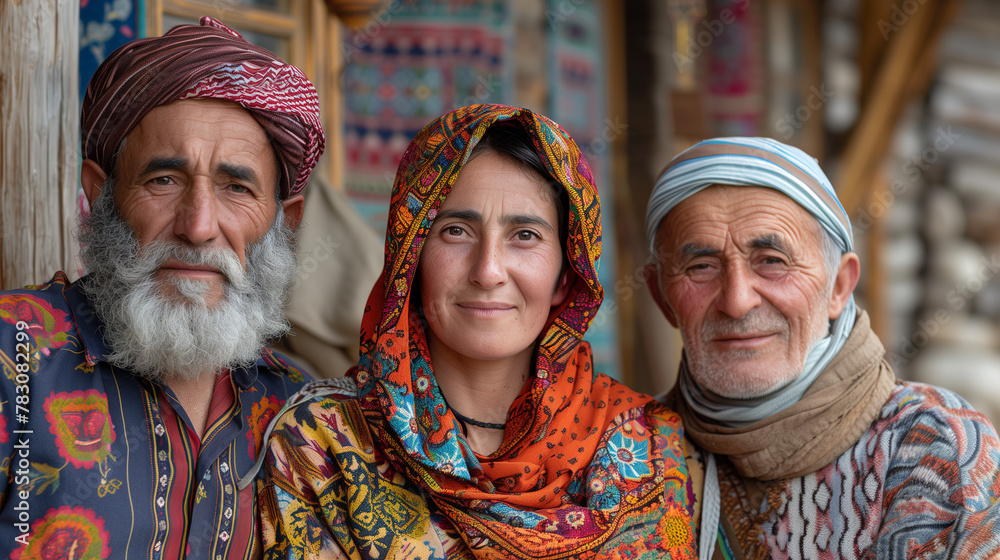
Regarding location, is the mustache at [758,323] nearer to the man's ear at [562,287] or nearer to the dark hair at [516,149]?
the man's ear at [562,287]

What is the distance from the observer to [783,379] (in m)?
2.35

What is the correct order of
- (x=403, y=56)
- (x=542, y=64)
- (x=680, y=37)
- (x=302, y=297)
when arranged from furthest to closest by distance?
(x=680, y=37), (x=542, y=64), (x=403, y=56), (x=302, y=297)

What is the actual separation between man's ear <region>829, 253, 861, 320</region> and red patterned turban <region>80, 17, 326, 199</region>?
163 cm

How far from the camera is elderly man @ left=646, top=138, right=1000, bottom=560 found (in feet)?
7.38

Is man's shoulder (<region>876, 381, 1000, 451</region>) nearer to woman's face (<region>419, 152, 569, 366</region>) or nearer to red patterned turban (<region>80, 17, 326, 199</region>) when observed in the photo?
woman's face (<region>419, 152, 569, 366</region>)

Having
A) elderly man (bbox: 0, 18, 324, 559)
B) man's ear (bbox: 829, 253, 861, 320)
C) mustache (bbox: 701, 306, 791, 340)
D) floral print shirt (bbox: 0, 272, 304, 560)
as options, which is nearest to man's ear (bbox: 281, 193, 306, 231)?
elderly man (bbox: 0, 18, 324, 559)

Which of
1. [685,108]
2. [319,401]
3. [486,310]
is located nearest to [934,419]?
[486,310]

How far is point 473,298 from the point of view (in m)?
2.16

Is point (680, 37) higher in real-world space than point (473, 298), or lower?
higher

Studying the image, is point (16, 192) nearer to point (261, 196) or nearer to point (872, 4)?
point (261, 196)

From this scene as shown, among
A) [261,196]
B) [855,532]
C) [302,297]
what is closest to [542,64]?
[302,297]

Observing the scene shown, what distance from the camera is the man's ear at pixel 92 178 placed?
2381 mm

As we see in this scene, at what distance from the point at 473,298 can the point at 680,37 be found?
421 cm

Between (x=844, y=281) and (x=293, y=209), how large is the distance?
1701 millimetres
